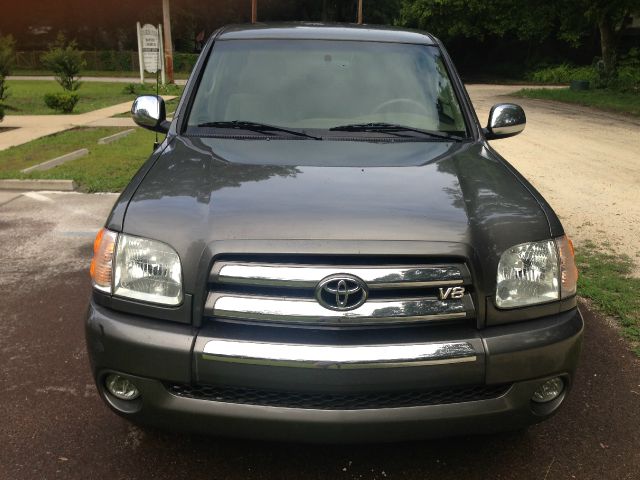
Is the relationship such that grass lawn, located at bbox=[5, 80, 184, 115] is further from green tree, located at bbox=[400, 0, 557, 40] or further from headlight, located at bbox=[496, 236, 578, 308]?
green tree, located at bbox=[400, 0, 557, 40]

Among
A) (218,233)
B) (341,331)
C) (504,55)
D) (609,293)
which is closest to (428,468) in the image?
(341,331)

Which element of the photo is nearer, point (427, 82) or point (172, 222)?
point (172, 222)

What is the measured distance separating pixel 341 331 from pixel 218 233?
572 millimetres

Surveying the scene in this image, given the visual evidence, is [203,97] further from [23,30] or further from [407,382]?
[23,30]

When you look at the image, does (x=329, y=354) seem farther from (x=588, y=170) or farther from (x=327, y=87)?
(x=588, y=170)

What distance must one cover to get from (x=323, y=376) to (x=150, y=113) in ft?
7.29

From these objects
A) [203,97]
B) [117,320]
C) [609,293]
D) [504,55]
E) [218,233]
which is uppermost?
[203,97]

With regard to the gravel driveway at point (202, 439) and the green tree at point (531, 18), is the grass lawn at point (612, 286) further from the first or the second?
the green tree at point (531, 18)

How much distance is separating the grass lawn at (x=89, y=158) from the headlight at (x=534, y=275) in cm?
658

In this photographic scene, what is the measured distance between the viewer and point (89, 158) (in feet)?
33.2

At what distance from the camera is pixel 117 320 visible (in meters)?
2.38

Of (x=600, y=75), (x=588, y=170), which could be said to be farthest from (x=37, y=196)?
(x=600, y=75)

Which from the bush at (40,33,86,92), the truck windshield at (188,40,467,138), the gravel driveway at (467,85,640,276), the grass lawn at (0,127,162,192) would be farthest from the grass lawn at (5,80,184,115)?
the truck windshield at (188,40,467,138)

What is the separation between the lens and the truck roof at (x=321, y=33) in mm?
3904
